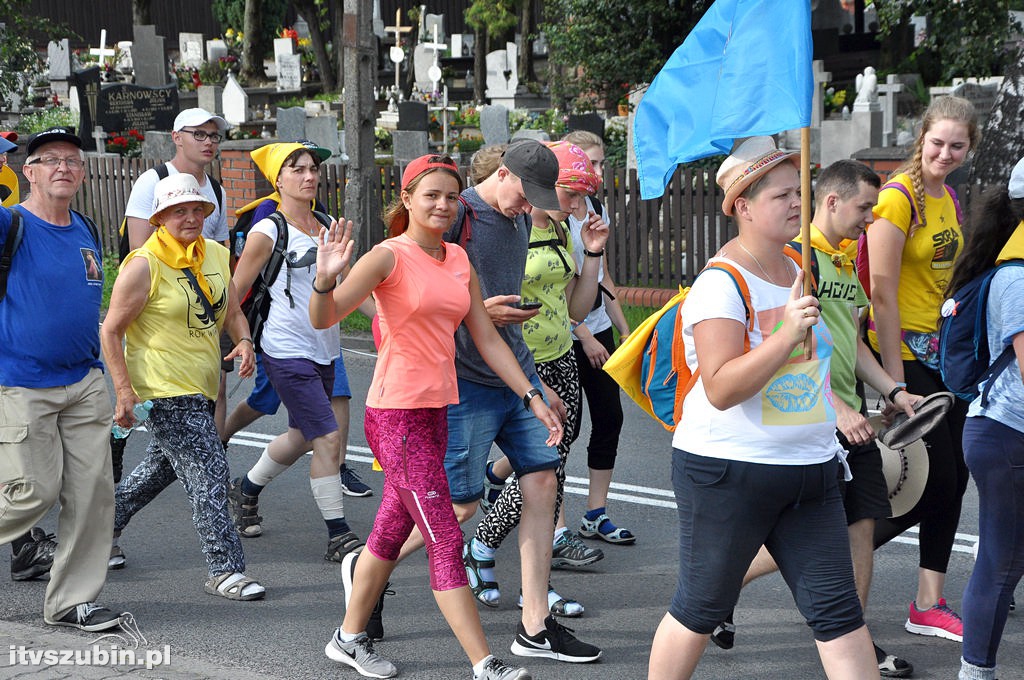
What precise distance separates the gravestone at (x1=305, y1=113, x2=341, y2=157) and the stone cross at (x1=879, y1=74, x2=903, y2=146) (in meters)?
8.52

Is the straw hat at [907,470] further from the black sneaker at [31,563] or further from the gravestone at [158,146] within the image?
the gravestone at [158,146]

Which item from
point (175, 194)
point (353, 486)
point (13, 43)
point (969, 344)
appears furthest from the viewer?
point (13, 43)

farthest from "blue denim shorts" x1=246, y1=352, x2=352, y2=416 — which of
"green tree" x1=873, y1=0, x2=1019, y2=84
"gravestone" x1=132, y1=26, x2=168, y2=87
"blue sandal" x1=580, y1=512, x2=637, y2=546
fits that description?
"gravestone" x1=132, y1=26, x2=168, y2=87

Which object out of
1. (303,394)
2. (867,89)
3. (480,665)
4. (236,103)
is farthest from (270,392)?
(236,103)

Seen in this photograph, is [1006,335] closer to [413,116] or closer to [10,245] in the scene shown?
[10,245]

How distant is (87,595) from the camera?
4965mm

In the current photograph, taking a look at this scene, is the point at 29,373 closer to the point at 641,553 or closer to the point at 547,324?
the point at 547,324

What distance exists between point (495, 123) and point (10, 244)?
17800mm

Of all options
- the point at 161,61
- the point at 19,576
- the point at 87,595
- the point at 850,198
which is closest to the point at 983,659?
the point at 850,198

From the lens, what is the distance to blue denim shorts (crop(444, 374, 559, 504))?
4.77 m

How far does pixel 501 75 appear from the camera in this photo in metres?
33.8

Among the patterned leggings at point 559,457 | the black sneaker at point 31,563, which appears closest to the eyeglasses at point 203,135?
the black sneaker at point 31,563

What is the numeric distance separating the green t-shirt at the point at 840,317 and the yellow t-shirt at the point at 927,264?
0.55m

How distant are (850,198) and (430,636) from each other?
2.27 m
